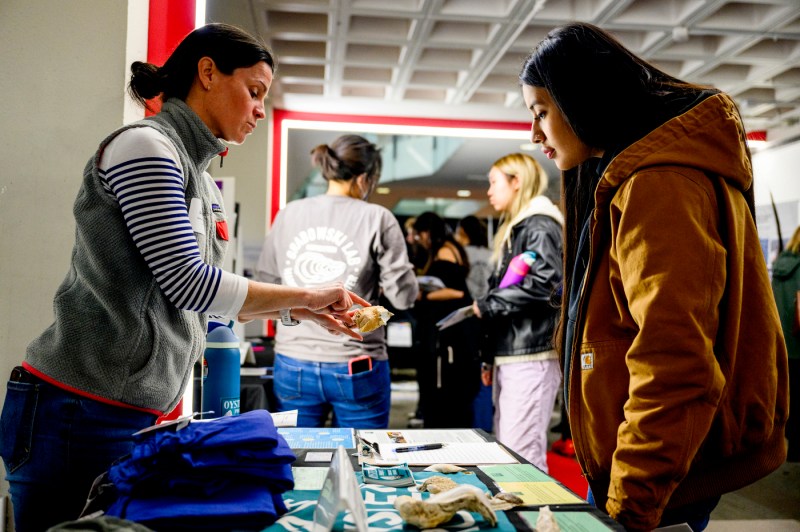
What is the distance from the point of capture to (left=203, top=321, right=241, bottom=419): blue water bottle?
170 cm

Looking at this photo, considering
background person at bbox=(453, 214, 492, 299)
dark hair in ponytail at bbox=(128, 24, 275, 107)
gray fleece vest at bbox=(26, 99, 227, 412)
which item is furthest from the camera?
background person at bbox=(453, 214, 492, 299)

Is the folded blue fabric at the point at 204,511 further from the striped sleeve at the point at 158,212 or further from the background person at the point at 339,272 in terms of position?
the background person at the point at 339,272

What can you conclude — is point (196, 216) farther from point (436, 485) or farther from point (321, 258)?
point (321, 258)

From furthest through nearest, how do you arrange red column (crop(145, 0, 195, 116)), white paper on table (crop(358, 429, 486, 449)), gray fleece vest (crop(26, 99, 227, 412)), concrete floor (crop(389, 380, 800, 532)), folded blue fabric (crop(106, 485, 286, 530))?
concrete floor (crop(389, 380, 800, 532)) → red column (crop(145, 0, 195, 116)) → white paper on table (crop(358, 429, 486, 449)) → gray fleece vest (crop(26, 99, 227, 412)) → folded blue fabric (crop(106, 485, 286, 530))

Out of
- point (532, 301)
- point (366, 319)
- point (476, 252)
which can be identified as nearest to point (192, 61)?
point (366, 319)

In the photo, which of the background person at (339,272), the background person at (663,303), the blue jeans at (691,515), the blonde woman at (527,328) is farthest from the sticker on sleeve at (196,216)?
the blonde woman at (527,328)

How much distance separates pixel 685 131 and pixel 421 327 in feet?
11.2

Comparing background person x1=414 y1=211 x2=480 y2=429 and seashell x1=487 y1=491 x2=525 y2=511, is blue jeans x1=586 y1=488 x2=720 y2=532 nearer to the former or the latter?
seashell x1=487 y1=491 x2=525 y2=511

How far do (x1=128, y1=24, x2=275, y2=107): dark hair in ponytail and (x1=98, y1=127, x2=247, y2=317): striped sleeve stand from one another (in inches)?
10.8

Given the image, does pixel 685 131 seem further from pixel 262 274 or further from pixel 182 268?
pixel 262 274

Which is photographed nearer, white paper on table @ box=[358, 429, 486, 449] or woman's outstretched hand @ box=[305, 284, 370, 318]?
woman's outstretched hand @ box=[305, 284, 370, 318]

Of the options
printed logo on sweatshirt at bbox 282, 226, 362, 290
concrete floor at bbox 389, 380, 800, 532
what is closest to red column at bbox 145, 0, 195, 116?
printed logo on sweatshirt at bbox 282, 226, 362, 290

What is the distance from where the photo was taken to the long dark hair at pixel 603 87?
1.10m

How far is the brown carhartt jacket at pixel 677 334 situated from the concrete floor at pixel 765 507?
7.93ft
